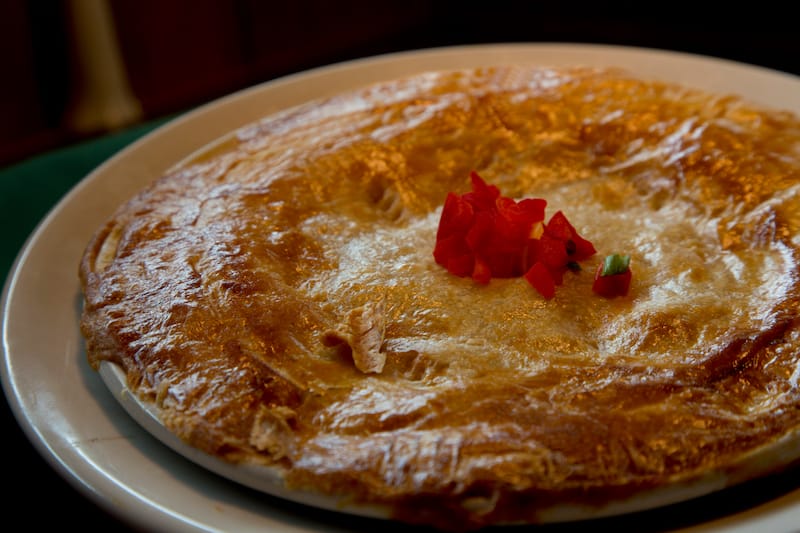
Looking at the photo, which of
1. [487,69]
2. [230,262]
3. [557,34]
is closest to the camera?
[230,262]

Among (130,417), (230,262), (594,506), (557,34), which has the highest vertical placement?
(230,262)

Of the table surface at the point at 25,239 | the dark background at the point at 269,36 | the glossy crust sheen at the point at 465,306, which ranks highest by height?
the glossy crust sheen at the point at 465,306

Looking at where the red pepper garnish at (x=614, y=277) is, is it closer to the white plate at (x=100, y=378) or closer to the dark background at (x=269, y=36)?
the white plate at (x=100, y=378)

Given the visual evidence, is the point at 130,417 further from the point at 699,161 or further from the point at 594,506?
the point at 699,161

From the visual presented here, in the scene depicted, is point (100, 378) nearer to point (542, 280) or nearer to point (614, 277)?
point (542, 280)

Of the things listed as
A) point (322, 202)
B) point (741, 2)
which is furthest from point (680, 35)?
point (322, 202)

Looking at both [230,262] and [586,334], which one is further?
[230,262]

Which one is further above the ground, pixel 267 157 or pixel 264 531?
pixel 267 157

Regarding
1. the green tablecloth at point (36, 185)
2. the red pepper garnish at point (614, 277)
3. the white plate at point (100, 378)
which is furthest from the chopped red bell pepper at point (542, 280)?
the green tablecloth at point (36, 185)
